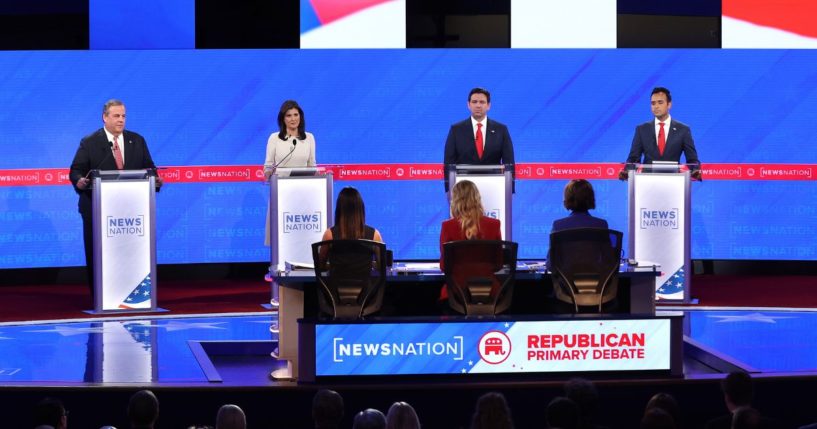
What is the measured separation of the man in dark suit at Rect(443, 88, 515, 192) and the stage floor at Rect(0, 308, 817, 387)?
5.82 feet

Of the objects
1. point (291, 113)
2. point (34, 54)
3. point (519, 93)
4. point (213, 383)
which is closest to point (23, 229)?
point (34, 54)

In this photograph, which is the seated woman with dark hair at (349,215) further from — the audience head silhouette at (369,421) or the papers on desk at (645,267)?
the audience head silhouette at (369,421)

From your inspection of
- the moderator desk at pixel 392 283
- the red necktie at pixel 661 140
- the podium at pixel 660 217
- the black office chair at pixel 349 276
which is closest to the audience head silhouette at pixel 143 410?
the black office chair at pixel 349 276

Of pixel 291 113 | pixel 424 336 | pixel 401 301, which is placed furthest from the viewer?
pixel 291 113

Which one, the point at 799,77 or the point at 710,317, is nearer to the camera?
the point at 710,317

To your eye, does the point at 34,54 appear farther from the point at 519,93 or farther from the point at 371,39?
the point at 519,93

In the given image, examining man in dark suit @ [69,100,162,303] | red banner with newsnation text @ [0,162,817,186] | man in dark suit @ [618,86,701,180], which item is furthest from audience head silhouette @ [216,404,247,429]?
red banner with newsnation text @ [0,162,817,186]

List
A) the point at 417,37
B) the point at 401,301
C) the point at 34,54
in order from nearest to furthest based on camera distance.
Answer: the point at 401,301 → the point at 34,54 → the point at 417,37

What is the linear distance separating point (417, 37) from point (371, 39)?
0.51m

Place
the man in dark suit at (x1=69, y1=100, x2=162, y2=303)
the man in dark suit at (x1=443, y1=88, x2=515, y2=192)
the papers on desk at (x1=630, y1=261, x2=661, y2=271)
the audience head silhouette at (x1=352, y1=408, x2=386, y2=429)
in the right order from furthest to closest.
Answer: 1. the man in dark suit at (x1=443, y1=88, x2=515, y2=192)
2. the man in dark suit at (x1=69, y1=100, x2=162, y2=303)
3. the papers on desk at (x1=630, y1=261, x2=661, y2=271)
4. the audience head silhouette at (x1=352, y1=408, x2=386, y2=429)

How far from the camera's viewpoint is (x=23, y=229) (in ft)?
37.1

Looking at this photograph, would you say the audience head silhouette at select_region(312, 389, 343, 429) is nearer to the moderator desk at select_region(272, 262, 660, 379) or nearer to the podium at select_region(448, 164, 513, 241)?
the moderator desk at select_region(272, 262, 660, 379)

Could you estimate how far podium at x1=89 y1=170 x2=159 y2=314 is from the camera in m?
9.36

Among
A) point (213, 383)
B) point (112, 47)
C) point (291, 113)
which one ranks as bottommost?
point (213, 383)
